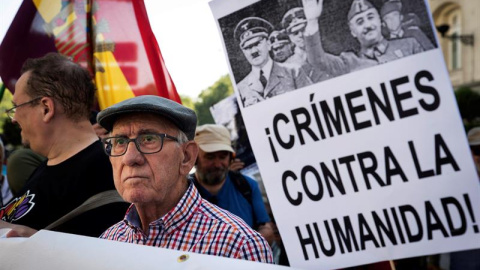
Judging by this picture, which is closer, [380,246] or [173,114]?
[380,246]

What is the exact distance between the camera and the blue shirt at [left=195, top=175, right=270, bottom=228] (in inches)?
121

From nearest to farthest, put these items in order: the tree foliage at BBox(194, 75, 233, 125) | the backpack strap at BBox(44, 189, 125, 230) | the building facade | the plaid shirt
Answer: the plaid shirt < the backpack strap at BBox(44, 189, 125, 230) < the tree foliage at BBox(194, 75, 233, 125) < the building facade

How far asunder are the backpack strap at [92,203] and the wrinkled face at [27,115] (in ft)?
1.40

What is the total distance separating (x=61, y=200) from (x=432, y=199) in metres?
1.35

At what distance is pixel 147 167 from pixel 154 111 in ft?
0.60

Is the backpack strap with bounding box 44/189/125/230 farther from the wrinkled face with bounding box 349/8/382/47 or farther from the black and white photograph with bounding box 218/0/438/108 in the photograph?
the wrinkled face with bounding box 349/8/382/47

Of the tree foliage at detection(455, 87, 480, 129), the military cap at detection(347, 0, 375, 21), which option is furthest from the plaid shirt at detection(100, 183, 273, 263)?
the tree foliage at detection(455, 87, 480, 129)

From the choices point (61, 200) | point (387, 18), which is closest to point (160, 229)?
point (61, 200)

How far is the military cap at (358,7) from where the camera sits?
1.33m

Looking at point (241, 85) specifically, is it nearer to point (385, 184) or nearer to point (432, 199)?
point (385, 184)

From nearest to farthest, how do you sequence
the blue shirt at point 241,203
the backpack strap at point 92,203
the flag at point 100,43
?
the backpack strap at point 92,203 < the flag at point 100,43 < the blue shirt at point 241,203

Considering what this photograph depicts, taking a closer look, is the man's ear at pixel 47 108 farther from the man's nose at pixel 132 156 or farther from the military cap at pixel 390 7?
the military cap at pixel 390 7

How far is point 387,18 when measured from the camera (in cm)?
131

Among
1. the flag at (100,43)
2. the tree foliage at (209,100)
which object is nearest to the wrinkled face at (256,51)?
the flag at (100,43)
